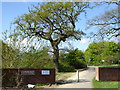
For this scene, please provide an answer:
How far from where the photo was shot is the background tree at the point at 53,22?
10984mm

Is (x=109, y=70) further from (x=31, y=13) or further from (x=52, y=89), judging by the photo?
(x=31, y=13)

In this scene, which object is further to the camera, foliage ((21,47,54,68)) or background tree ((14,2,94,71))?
background tree ((14,2,94,71))

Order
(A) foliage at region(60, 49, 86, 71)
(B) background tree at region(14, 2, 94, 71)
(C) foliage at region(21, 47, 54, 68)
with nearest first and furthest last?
(C) foliage at region(21, 47, 54, 68), (B) background tree at region(14, 2, 94, 71), (A) foliage at region(60, 49, 86, 71)

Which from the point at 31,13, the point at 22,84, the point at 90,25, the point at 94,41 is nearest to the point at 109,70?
the point at 94,41

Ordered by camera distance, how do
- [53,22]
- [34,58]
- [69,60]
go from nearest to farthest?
[34,58] → [53,22] → [69,60]

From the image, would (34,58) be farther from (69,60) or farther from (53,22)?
(69,60)

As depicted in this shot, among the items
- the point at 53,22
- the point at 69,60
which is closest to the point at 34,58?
the point at 53,22

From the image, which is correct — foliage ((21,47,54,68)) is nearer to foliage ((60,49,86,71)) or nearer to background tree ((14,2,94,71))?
background tree ((14,2,94,71))

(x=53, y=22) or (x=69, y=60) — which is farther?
(x=69, y=60)

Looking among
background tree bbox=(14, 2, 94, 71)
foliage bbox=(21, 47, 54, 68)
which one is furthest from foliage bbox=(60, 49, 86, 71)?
foliage bbox=(21, 47, 54, 68)

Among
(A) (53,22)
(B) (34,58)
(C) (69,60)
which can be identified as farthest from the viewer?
(C) (69,60)

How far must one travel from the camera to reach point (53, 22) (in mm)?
11711

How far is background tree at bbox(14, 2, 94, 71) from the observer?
11.0 m

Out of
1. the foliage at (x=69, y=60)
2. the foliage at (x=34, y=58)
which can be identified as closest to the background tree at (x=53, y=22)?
the foliage at (x=69, y=60)
